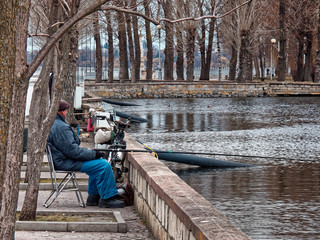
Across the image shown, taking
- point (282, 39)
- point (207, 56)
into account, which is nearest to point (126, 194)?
point (282, 39)

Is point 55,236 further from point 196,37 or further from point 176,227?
point 196,37

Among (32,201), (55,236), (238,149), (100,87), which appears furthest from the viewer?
(100,87)

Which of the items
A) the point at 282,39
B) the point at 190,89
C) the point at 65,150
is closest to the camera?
the point at 65,150

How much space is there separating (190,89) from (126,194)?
45.0m

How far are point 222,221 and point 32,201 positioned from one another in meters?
3.23

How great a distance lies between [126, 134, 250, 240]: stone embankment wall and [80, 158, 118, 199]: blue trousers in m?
0.34

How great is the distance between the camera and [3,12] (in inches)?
154

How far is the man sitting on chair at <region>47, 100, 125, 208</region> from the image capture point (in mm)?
8688

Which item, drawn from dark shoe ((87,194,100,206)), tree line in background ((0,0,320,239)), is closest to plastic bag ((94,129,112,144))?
tree line in background ((0,0,320,239))

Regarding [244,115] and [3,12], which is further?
[244,115]

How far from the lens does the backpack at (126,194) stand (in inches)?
365

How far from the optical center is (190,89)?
5416 cm

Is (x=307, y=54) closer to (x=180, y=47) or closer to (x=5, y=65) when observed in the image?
(x=180, y=47)

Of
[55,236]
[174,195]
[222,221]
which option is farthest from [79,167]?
[222,221]
